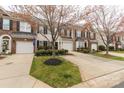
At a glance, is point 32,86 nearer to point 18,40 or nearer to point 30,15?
point 30,15

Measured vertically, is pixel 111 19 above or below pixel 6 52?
above

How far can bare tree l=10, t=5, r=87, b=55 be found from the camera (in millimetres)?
10844

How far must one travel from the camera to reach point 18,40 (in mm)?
22234

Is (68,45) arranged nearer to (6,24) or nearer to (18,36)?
(18,36)

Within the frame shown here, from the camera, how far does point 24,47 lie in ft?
75.0

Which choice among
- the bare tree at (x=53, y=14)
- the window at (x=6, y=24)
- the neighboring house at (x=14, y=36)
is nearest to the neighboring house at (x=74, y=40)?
the neighboring house at (x=14, y=36)

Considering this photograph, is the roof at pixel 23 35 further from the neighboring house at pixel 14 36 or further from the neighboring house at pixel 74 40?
the neighboring house at pixel 74 40

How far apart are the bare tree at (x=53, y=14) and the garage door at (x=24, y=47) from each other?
11.4m

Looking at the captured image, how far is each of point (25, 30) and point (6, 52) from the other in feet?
15.3

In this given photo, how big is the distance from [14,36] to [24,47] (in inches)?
92.4

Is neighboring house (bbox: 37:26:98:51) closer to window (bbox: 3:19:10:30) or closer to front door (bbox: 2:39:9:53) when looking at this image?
front door (bbox: 2:39:9:53)

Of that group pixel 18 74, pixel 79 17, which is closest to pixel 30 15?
pixel 79 17

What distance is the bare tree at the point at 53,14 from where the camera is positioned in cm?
1084

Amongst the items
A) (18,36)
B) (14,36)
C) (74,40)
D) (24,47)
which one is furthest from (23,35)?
(74,40)
